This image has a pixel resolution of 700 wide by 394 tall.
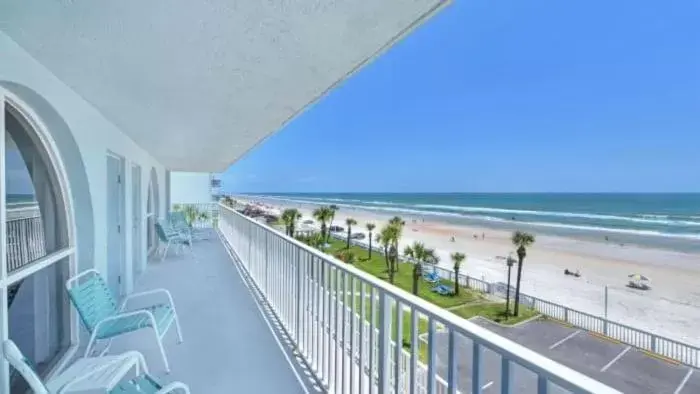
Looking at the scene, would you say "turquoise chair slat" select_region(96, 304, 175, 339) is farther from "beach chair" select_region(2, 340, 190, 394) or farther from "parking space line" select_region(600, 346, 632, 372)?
"parking space line" select_region(600, 346, 632, 372)

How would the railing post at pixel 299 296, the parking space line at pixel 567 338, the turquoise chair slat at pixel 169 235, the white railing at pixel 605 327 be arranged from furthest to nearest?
1. the white railing at pixel 605 327
2. the parking space line at pixel 567 338
3. the turquoise chair slat at pixel 169 235
4. the railing post at pixel 299 296

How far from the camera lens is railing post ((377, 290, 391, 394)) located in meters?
1.49

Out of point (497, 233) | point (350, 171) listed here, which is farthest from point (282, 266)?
point (350, 171)

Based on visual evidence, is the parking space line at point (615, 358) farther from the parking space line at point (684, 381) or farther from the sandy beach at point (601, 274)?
the sandy beach at point (601, 274)

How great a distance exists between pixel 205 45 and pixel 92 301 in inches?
76.8

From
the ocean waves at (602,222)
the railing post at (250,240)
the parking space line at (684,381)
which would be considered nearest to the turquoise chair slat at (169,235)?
the railing post at (250,240)

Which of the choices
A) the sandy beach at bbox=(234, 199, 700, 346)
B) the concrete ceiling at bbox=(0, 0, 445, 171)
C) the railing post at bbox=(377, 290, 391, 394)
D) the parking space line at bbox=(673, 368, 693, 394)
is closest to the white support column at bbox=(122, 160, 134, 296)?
the concrete ceiling at bbox=(0, 0, 445, 171)

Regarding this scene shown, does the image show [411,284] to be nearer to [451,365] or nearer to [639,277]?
[639,277]

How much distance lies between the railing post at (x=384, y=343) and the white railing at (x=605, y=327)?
639 cm

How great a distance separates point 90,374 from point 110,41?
1.59 meters

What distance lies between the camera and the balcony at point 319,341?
977 mm

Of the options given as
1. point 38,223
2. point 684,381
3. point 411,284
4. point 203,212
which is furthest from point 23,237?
point 203,212

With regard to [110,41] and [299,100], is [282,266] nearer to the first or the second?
[299,100]

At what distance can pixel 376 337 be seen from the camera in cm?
171
